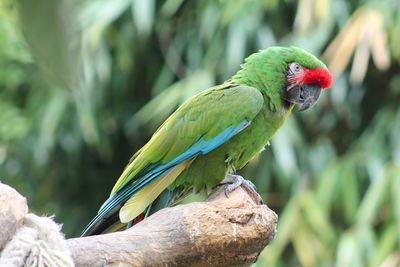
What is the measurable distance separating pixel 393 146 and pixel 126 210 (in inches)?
74.9

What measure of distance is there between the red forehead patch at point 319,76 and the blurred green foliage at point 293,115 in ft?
3.49

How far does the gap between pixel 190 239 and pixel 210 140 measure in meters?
0.45

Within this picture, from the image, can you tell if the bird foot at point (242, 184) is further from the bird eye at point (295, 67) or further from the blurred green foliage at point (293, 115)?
the blurred green foliage at point (293, 115)

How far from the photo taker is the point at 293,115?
2977 mm

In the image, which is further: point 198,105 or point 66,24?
point 198,105

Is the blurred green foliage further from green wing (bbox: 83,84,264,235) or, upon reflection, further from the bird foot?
the bird foot

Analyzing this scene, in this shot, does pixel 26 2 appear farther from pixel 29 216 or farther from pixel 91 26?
pixel 91 26

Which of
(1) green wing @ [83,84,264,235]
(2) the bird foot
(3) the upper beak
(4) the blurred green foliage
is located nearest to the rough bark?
(2) the bird foot

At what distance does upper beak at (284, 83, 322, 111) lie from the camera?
1.54m

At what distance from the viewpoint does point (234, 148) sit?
1423mm

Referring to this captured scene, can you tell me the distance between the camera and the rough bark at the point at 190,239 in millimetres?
868

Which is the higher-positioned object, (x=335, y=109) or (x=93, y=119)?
(x=93, y=119)

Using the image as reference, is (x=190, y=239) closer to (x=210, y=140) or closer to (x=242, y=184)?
(x=242, y=184)

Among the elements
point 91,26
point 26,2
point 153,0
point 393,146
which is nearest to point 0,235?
point 26,2
